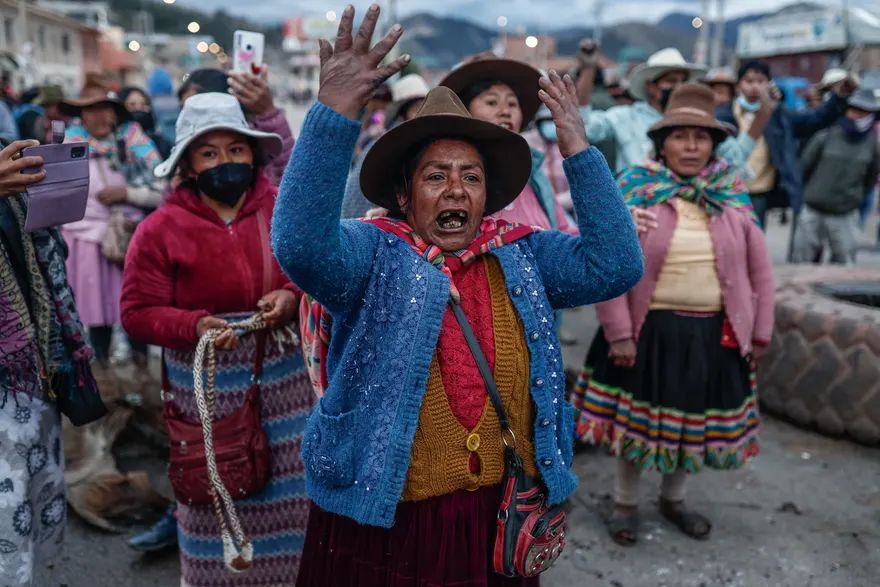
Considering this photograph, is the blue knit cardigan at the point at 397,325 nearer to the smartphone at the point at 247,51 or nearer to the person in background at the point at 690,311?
the person in background at the point at 690,311

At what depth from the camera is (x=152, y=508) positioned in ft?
13.5

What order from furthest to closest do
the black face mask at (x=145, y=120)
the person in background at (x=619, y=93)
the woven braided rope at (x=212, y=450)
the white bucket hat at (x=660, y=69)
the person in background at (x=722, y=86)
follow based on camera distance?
the person in background at (x=619, y=93), the black face mask at (x=145, y=120), the person in background at (x=722, y=86), the white bucket hat at (x=660, y=69), the woven braided rope at (x=212, y=450)

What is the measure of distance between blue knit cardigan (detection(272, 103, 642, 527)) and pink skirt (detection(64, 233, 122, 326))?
11.9 feet

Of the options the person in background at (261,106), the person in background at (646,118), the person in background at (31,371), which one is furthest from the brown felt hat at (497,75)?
the person in background at (646,118)

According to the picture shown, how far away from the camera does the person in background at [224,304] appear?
2977mm

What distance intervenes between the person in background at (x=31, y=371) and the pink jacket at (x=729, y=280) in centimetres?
226

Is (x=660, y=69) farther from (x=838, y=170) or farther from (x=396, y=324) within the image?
(x=396, y=324)

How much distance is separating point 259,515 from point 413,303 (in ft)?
5.23

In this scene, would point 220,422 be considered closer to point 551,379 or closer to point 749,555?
point 551,379

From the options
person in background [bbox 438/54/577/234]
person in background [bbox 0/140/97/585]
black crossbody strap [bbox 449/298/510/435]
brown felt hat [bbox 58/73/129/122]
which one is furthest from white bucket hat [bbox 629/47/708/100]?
person in background [bbox 0/140/97/585]

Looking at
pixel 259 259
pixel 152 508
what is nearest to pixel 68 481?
pixel 152 508

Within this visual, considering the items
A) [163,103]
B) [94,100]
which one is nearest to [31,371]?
[94,100]

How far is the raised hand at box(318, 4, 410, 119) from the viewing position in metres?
1.71

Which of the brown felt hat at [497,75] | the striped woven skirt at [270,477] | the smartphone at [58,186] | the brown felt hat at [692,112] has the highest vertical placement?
the brown felt hat at [497,75]
